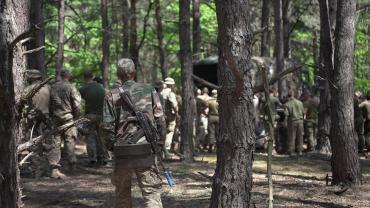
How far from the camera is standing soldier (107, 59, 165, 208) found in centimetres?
657

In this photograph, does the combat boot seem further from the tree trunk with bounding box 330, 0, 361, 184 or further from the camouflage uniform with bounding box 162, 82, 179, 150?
the tree trunk with bounding box 330, 0, 361, 184

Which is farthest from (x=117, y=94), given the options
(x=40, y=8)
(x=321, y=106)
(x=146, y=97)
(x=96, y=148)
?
(x=321, y=106)

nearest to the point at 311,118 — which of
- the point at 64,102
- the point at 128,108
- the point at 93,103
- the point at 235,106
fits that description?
the point at 93,103

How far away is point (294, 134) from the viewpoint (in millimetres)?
16469

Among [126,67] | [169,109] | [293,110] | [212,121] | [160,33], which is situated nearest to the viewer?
[126,67]

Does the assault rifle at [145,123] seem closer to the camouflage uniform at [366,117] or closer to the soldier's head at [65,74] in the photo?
the soldier's head at [65,74]

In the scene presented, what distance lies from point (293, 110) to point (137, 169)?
10.4 m

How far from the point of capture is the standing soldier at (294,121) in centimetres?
1630

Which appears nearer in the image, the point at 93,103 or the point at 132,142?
the point at 132,142

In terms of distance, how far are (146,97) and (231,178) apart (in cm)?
141

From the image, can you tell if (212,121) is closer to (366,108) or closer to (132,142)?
(366,108)

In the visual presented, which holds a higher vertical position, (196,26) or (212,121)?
(196,26)

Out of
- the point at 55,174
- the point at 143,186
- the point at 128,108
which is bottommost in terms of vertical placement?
the point at 55,174

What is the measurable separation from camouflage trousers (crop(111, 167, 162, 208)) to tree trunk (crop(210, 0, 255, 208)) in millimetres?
823
